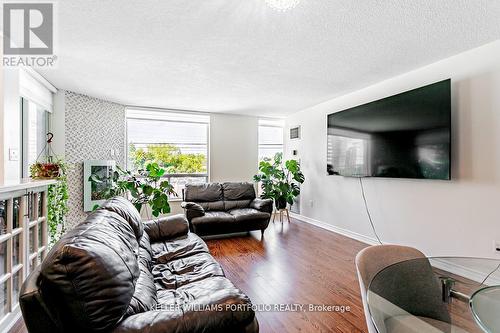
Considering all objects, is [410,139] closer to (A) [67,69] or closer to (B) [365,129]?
(B) [365,129]

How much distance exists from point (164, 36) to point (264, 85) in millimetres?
1778

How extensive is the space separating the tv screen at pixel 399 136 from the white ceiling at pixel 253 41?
0.44 m

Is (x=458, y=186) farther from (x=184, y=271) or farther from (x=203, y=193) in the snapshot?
(x=203, y=193)

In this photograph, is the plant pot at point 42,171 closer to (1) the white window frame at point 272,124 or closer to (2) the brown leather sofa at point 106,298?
(2) the brown leather sofa at point 106,298

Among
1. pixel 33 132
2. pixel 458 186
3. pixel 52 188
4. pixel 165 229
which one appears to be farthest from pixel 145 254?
pixel 458 186

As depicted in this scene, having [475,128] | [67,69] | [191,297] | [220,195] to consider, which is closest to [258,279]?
[191,297]

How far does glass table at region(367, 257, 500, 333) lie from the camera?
1.18 metres

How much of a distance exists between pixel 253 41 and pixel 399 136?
2.20m

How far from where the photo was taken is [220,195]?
4824mm

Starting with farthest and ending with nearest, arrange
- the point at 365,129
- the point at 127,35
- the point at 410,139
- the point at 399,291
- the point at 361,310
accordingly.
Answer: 1. the point at 365,129
2. the point at 410,139
3. the point at 127,35
4. the point at 361,310
5. the point at 399,291

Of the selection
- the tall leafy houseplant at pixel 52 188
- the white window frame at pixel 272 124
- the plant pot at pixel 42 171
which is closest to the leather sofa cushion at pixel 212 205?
the white window frame at pixel 272 124

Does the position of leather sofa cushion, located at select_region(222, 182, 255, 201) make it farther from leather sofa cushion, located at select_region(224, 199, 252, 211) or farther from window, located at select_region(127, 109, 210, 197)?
window, located at select_region(127, 109, 210, 197)

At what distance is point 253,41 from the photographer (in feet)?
8.20

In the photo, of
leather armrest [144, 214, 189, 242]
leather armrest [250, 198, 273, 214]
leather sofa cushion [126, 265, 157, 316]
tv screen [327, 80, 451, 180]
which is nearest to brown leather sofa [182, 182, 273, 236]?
leather armrest [250, 198, 273, 214]
